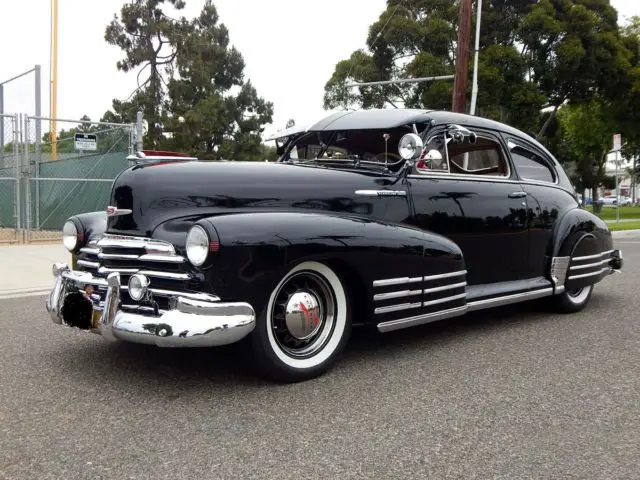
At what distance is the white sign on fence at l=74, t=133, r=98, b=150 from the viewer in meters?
12.1

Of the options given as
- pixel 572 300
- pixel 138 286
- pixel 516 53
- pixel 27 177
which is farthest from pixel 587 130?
pixel 138 286

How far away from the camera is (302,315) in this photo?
3.55 meters

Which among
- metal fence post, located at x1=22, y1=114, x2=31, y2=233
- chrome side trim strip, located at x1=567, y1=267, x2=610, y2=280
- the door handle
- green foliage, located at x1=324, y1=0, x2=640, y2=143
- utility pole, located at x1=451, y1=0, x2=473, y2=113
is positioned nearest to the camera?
the door handle

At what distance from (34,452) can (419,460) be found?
1602 millimetres

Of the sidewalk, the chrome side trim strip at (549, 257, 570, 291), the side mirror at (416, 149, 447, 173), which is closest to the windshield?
the side mirror at (416, 149, 447, 173)

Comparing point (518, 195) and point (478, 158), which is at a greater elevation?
point (478, 158)

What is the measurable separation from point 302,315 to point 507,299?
203 cm

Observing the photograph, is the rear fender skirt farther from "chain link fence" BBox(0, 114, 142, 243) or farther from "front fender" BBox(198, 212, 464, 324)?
"chain link fence" BBox(0, 114, 142, 243)

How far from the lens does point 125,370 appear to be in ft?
12.3

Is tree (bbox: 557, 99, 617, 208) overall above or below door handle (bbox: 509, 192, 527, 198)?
above

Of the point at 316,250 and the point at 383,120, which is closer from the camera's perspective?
the point at 316,250

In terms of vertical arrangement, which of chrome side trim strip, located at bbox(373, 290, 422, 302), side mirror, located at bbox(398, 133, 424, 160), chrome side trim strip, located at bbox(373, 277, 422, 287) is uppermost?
side mirror, located at bbox(398, 133, 424, 160)

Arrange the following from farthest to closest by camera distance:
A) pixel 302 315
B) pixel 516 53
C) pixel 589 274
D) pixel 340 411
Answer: pixel 516 53
pixel 589 274
pixel 302 315
pixel 340 411

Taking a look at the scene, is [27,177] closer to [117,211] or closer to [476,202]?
[117,211]
